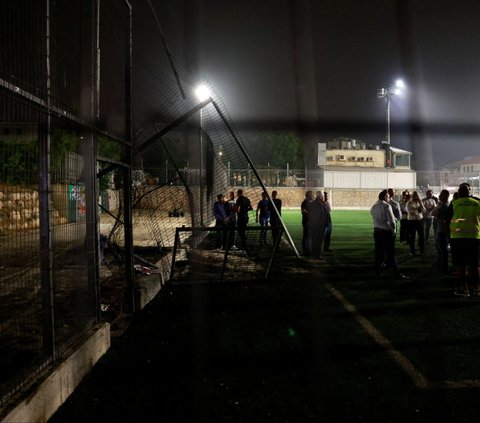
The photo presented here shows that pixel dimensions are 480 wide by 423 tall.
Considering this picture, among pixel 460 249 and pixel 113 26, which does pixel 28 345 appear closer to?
pixel 113 26

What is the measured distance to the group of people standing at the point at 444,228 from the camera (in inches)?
286

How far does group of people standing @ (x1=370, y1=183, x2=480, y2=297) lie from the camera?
727 centimetres

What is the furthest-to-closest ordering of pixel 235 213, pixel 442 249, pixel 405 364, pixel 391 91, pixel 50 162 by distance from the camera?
pixel 391 91
pixel 235 213
pixel 442 249
pixel 405 364
pixel 50 162

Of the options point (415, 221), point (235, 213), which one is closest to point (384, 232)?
point (415, 221)

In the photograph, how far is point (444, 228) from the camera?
330 inches

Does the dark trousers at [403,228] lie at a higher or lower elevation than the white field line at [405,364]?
higher

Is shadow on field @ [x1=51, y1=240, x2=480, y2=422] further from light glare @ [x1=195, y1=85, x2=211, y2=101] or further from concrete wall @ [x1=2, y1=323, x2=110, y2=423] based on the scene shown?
light glare @ [x1=195, y1=85, x2=211, y2=101]

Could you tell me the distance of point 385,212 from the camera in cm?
911

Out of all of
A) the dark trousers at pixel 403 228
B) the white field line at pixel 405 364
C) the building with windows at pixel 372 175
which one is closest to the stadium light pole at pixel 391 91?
the building with windows at pixel 372 175

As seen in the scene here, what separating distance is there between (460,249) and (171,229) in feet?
26.5

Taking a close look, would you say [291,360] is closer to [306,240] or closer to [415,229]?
[306,240]

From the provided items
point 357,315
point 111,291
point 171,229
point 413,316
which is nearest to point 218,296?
point 111,291

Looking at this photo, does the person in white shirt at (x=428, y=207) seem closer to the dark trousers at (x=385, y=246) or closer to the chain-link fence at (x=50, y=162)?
the dark trousers at (x=385, y=246)

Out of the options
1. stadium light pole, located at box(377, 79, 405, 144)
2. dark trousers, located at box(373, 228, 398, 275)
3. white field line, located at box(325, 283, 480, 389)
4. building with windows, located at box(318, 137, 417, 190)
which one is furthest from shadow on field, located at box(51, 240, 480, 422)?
stadium light pole, located at box(377, 79, 405, 144)
